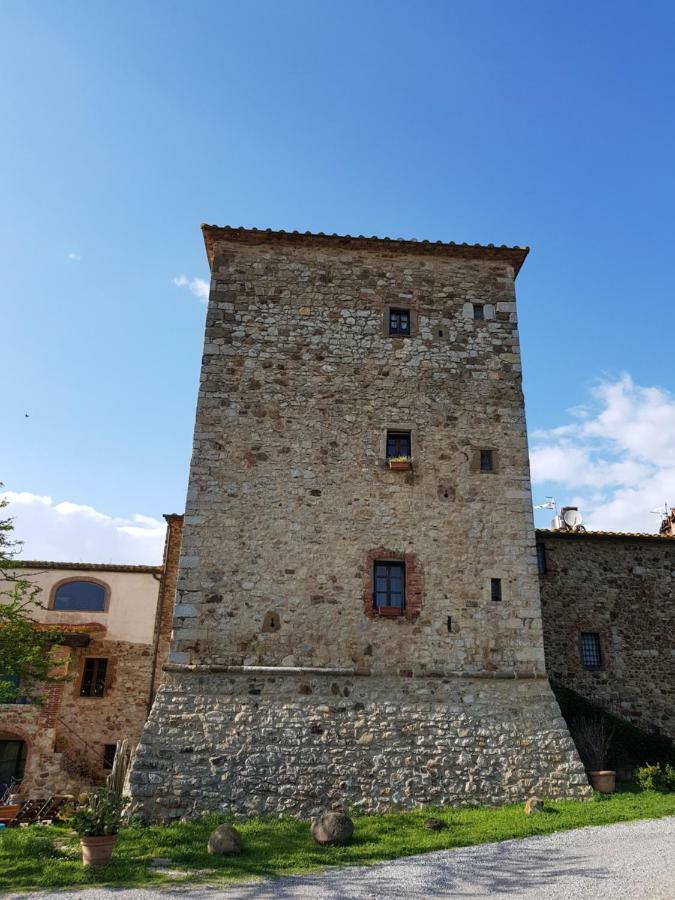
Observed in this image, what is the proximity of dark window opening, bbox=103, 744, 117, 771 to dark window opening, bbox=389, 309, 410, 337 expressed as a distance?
12156 millimetres

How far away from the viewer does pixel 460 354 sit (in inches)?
548

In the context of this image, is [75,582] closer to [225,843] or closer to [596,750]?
[225,843]

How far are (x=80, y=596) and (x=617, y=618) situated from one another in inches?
570

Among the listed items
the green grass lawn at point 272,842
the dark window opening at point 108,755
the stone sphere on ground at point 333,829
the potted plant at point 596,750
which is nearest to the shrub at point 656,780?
the potted plant at point 596,750

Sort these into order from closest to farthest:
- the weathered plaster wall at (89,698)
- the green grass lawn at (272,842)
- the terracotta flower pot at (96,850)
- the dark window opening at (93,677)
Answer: the green grass lawn at (272,842), the terracotta flower pot at (96,850), the weathered plaster wall at (89,698), the dark window opening at (93,677)

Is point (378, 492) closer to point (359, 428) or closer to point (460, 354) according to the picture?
point (359, 428)

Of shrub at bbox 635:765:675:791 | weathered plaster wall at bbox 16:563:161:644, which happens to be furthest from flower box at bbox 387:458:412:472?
weathered plaster wall at bbox 16:563:161:644

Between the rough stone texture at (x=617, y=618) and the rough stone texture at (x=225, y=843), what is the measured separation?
10222 millimetres

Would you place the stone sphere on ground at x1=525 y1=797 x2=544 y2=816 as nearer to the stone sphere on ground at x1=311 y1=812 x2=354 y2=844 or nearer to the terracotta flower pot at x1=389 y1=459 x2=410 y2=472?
the stone sphere on ground at x1=311 y1=812 x2=354 y2=844

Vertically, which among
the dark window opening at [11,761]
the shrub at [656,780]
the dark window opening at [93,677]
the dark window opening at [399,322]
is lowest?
the dark window opening at [11,761]

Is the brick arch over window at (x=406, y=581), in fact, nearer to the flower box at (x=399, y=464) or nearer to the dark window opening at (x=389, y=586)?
the dark window opening at (x=389, y=586)

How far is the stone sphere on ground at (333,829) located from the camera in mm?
8625

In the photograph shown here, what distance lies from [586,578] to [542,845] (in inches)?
385

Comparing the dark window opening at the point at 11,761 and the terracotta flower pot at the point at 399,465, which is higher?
the terracotta flower pot at the point at 399,465
